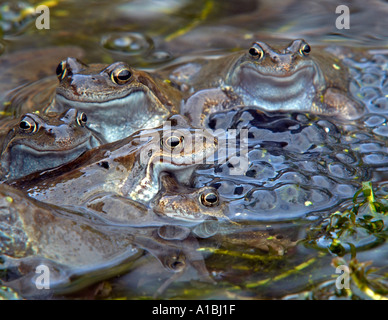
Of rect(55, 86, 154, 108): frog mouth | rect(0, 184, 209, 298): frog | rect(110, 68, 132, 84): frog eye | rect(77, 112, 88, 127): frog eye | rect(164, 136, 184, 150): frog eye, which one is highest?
rect(110, 68, 132, 84): frog eye

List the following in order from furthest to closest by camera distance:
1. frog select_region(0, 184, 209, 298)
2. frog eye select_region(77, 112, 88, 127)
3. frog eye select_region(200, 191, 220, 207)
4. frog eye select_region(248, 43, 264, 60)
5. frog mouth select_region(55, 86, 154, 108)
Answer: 1. frog eye select_region(248, 43, 264, 60)
2. frog mouth select_region(55, 86, 154, 108)
3. frog eye select_region(77, 112, 88, 127)
4. frog eye select_region(200, 191, 220, 207)
5. frog select_region(0, 184, 209, 298)

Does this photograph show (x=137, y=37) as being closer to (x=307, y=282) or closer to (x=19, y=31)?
(x=19, y=31)

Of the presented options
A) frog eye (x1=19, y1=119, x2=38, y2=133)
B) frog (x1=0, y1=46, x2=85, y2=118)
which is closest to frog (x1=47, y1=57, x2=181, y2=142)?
frog (x1=0, y1=46, x2=85, y2=118)

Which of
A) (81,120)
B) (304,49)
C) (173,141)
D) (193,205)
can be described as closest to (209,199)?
(193,205)

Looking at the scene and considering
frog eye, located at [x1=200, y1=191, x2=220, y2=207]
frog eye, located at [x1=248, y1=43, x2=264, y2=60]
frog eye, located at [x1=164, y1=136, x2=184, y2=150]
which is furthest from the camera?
frog eye, located at [x1=248, y1=43, x2=264, y2=60]

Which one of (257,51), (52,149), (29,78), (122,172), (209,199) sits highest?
(257,51)

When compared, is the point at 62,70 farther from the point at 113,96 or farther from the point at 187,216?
the point at 187,216

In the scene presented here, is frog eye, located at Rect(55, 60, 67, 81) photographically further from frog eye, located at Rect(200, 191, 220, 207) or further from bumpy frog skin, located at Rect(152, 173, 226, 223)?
frog eye, located at Rect(200, 191, 220, 207)
